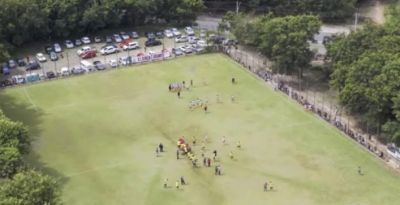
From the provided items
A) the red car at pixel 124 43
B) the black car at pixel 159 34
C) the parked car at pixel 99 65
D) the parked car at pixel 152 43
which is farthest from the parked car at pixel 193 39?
the parked car at pixel 99 65

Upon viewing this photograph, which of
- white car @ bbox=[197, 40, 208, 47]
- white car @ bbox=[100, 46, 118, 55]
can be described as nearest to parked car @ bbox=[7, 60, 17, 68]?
white car @ bbox=[100, 46, 118, 55]

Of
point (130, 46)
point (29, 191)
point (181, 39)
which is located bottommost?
point (29, 191)

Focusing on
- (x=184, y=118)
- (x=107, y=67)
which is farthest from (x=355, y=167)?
(x=107, y=67)

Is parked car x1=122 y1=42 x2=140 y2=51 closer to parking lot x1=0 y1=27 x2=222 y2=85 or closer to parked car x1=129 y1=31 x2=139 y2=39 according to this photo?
parking lot x1=0 y1=27 x2=222 y2=85

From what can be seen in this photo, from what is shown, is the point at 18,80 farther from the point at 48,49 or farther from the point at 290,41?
the point at 290,41

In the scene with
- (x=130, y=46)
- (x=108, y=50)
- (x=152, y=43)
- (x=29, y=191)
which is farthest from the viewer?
(x=152, y=43)

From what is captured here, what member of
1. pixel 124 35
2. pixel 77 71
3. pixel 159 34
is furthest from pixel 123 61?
pixel 159 34

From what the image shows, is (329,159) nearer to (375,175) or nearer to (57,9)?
(375,175)

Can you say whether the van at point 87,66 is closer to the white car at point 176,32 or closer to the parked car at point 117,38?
the parked car at point 117,38
